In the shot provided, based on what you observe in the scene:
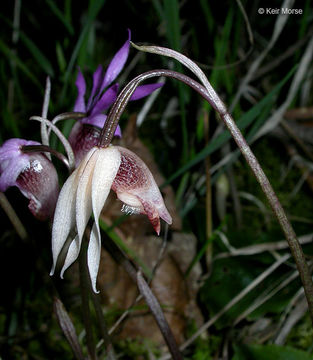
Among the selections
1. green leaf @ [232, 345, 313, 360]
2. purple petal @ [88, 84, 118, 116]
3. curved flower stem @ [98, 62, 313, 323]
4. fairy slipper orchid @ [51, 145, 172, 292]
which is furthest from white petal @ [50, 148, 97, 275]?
green leaf @ [232, 345, 313, 360]

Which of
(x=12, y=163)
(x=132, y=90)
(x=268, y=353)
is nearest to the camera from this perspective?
(x=132, y=90)

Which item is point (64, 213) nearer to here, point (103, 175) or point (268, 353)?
point (103, 175)

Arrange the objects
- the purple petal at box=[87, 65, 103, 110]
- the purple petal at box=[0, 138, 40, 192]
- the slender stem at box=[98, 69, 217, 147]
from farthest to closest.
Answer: the purple petal at box=[87, 65, 103, 110] < the purple petal at box=[0, 138, 40, 192] < the slender stem at box=[98, 69, 217, 147]

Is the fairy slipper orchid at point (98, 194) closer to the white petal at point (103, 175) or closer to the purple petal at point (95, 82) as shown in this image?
the white petal at point (103, 175)

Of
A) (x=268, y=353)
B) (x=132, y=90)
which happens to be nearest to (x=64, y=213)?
(x=132, y=90)

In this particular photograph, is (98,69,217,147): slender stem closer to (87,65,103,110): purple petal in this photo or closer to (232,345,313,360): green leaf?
(87,65,103,110): purple petal

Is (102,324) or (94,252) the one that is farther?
(102,324)

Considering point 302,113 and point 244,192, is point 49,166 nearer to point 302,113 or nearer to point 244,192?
point 244,192
